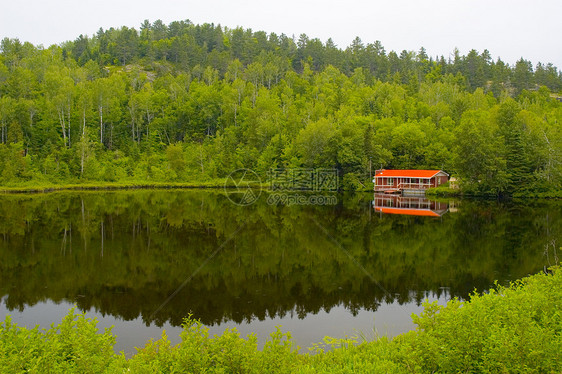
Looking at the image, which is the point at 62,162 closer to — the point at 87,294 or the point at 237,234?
the point at 237,234

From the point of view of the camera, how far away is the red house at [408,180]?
58.8 metres

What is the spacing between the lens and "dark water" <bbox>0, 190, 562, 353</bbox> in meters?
11.2

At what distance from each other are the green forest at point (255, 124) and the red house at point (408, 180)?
8.07 ft

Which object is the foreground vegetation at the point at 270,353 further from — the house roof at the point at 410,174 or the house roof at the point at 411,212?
the house roof at the point at 410,174

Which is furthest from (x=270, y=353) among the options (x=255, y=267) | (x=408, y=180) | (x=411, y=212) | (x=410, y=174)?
(x=408, y=180)

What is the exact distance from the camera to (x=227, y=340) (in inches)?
215

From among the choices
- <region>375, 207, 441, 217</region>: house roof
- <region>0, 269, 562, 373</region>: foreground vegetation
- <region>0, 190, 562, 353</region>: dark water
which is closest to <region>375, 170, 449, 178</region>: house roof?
<region>375, 207, 441, 217</region>: house roof

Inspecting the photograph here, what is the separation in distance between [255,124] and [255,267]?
7013 cm

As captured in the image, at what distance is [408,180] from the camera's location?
201 feet

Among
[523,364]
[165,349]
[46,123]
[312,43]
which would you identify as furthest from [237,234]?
[312,43]

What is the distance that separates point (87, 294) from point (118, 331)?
322cm

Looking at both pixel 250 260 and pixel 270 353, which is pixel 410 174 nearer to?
pixel 250 260

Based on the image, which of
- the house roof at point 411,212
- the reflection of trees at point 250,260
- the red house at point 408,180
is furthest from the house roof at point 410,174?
the reflection of trees at point 250,260

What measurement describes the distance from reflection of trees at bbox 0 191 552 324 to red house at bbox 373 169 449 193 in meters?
28.0
